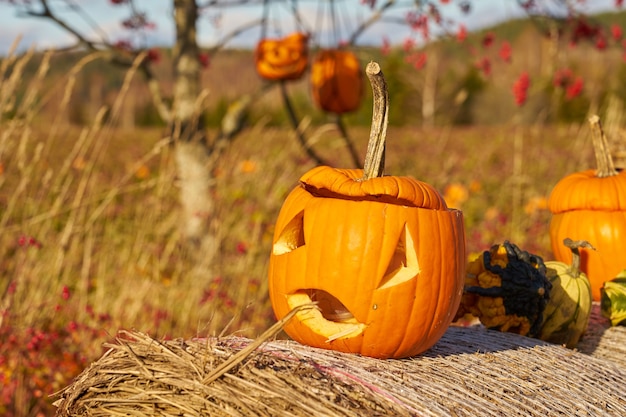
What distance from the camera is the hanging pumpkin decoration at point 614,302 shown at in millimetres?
3213

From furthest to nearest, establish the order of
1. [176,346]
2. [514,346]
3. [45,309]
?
[45,309]
[514,346]
[176,346]

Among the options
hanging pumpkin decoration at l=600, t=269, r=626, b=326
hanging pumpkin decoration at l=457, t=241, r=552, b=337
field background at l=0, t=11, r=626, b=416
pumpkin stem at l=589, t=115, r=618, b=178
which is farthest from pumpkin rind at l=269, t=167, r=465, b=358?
pumpkin stem at l=589, t=115, r=618, b=178

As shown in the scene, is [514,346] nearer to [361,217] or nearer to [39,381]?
[361,217]

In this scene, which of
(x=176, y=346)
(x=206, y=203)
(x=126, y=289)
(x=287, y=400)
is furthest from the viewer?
(x=206, y=203)

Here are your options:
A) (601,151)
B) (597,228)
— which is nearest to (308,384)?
(597,228)

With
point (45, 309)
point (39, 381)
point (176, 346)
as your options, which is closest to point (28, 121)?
point (45, 309)

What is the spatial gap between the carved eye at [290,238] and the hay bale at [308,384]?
0.99ft

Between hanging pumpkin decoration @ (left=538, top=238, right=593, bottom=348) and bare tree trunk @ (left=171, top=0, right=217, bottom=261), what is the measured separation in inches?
99.0

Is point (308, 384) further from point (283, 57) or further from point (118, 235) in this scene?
point (118, 235)

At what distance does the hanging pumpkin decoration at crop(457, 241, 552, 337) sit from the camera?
296 centimetres

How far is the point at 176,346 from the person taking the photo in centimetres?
200

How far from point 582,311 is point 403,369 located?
4.05 feet

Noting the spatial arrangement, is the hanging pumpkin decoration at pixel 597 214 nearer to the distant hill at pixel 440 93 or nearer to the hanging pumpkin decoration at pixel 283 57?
the hanging pumpkin decoration at pixel 283 57

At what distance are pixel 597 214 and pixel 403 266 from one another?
5.02ft
